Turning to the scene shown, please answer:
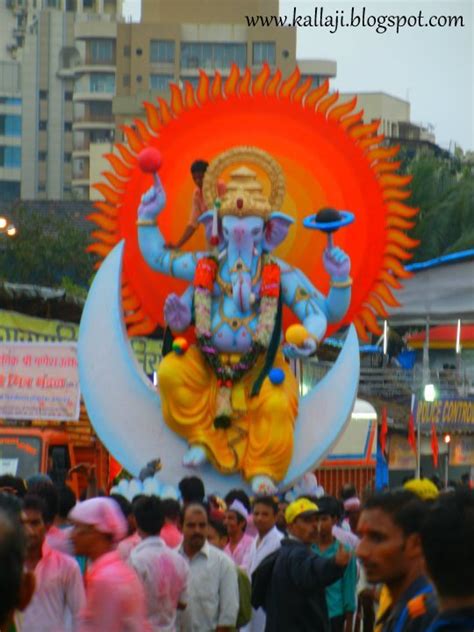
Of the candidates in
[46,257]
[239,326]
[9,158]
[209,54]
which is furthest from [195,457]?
[9,158]

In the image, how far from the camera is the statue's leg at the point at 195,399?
65.0ft

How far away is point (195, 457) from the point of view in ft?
65.0

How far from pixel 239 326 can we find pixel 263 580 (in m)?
9.39

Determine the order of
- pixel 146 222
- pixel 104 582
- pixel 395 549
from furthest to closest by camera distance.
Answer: pixel 146 222, pixel 104 582, pixel 395 549

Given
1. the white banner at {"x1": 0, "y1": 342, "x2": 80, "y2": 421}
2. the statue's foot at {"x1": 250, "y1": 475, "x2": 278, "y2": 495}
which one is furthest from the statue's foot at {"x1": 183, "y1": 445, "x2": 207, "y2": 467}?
the white banner at {"x1": 0, "y1": 342, "x2": 80, "y2": 421}

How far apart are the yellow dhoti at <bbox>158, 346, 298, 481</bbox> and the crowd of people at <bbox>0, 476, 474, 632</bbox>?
19.0 ft

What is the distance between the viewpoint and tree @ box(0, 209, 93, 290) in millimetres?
61750

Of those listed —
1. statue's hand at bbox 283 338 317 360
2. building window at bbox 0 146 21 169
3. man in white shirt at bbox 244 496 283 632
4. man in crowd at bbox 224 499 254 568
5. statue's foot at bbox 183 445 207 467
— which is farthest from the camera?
building window at bbox 0 146 21 169

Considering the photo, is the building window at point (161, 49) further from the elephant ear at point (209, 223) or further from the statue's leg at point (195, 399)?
the statue's leg at point (195, 399)

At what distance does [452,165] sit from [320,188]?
44093mm

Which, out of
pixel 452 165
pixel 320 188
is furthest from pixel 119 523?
pixel 452 165

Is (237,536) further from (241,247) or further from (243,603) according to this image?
(241,247)

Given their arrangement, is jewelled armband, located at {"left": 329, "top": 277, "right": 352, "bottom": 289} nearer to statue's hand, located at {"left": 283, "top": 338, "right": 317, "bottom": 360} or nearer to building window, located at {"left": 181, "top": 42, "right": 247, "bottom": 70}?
statue's hand, located at {"left": 283, "top": 338, "right": 317, "bottom": 360}

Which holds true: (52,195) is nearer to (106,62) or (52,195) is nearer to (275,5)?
(106,62)
